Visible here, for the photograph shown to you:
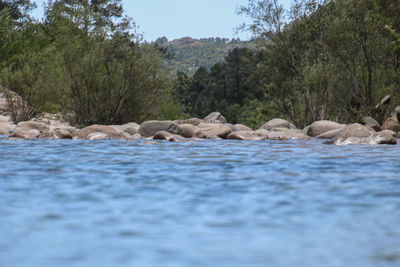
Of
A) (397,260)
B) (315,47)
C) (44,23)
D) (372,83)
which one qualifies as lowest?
(397,260)

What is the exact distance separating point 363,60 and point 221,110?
1103 inches

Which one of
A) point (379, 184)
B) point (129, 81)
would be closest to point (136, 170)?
point (379, 184)

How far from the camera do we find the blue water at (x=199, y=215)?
132 inches

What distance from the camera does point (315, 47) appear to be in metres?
26.5

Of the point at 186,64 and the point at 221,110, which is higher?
the point at 186,64

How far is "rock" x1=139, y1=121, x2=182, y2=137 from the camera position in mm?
19567

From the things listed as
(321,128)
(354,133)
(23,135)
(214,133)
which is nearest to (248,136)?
(214,133)

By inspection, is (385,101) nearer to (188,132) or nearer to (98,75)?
(188,132)

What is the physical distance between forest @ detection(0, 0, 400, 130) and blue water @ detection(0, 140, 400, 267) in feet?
49.5

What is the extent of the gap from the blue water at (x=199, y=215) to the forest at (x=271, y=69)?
→ 15.1 metres

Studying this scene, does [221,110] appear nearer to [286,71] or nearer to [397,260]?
[286,71]

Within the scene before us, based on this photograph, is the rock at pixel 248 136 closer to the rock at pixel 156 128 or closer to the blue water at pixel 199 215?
the rock at pixel 156 128

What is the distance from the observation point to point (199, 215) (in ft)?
15.4

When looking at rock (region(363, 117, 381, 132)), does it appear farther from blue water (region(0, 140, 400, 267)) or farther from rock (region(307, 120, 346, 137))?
blue water (region(0, 140, 400, 267))
